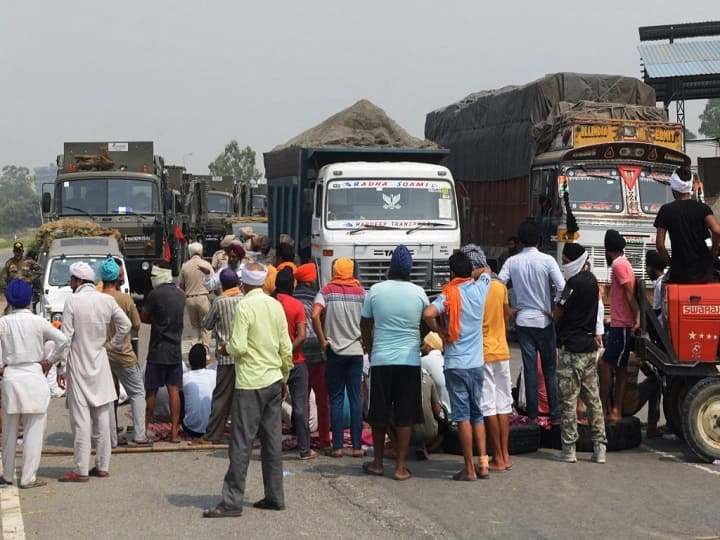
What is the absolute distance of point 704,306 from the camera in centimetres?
1001

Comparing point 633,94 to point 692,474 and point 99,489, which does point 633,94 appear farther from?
point 99,489

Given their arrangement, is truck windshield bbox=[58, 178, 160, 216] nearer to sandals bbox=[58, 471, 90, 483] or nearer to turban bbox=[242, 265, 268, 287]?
sandals bbox=[58, 471, 90, 483]

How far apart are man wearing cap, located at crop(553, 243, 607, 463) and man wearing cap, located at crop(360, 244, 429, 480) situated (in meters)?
1.37

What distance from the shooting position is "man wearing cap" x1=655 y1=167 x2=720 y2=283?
10109mm

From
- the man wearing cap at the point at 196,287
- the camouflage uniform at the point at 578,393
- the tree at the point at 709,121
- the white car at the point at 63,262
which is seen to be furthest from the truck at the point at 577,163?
the tree at the point at 709,121

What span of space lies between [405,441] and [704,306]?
2.97 metres

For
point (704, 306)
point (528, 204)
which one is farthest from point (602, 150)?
point (704, 306)

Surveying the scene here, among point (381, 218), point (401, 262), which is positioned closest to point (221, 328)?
point (401, 262)

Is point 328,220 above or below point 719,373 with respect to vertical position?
above

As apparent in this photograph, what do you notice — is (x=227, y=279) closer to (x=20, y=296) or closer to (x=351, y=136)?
(x=20, y=296)

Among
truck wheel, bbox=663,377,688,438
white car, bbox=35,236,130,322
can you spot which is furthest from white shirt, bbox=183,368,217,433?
white car, bbox=35,236,130,322

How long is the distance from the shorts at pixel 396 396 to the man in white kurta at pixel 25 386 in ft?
8.18

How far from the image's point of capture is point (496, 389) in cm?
940

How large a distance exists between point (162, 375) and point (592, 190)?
9354 mm
